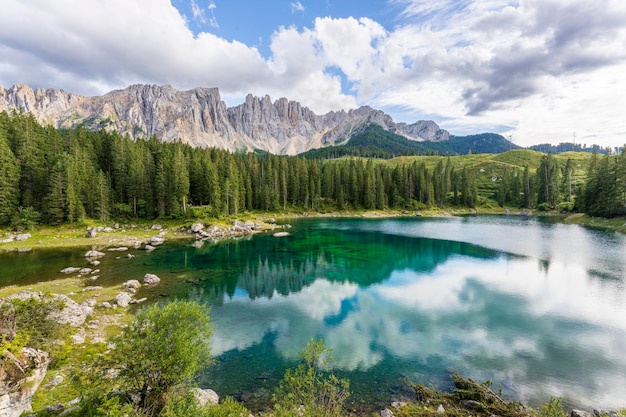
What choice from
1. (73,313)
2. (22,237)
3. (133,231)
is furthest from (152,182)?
(73,313)

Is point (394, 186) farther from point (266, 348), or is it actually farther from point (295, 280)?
point (266, 348)

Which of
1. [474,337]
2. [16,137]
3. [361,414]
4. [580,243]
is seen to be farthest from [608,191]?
[16,137]

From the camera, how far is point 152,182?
93625mm

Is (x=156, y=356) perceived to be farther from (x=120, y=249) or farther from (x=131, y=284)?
(x=120, y=249)

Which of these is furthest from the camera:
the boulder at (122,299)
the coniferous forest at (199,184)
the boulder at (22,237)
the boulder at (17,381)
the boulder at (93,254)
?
the coniferous forest at (199,184)

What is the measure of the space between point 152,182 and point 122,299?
235 ft

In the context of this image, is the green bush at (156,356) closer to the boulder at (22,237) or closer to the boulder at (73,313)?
the boulder at (73,313)

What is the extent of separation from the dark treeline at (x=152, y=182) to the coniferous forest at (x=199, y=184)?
308 millimetres

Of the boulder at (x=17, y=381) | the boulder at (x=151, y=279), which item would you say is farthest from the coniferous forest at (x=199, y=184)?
the boulder at (x=17, y=381)

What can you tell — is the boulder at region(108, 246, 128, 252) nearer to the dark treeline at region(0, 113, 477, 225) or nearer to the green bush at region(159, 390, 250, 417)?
the dark treeline at region(0, 113, 477, 225)

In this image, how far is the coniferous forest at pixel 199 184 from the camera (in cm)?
7394

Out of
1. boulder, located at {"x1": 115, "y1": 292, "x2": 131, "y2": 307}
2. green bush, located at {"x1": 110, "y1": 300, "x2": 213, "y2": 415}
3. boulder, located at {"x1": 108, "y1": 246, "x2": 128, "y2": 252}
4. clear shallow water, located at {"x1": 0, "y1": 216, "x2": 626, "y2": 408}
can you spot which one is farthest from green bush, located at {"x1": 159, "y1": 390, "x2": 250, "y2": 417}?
boulder, located at {"x1": 108, "y1": 246, "x2": 128, "y2": 252}

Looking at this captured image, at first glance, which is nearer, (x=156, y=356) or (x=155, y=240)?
(x=156, y=356)

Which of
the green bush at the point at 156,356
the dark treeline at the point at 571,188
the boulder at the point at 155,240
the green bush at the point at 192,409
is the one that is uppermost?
the dark treeline at the point at 571,188
